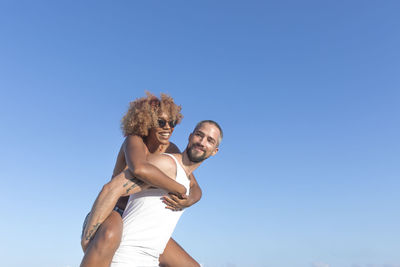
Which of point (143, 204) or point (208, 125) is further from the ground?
point (208, 125)

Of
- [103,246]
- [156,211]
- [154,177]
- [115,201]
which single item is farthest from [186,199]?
[103,246]

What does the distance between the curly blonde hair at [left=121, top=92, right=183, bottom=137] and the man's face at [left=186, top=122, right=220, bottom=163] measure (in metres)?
0.69

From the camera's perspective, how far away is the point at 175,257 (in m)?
7.29

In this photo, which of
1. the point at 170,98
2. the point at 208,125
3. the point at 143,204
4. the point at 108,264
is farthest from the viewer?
the point at 170,98

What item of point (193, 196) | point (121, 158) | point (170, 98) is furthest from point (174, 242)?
point (170, 98)

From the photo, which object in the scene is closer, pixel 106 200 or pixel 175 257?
pixel 106 200

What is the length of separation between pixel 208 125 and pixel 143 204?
1.55 metres

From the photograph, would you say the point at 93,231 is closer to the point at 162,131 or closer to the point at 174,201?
the point at 174,201

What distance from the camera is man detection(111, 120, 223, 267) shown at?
5.81 metres

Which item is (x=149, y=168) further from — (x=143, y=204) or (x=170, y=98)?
(x=170, y=98)

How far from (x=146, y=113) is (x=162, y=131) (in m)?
0.44

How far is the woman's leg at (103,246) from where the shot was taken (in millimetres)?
5383

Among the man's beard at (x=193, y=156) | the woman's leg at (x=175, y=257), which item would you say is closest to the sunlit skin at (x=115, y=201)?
the man's beard at (x=193, y=156)

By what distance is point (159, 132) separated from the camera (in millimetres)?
6836
